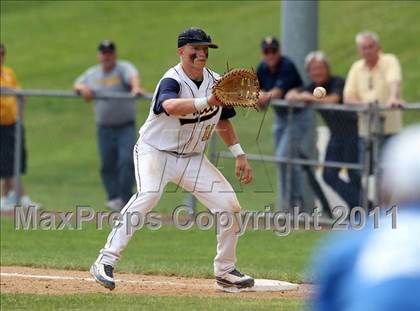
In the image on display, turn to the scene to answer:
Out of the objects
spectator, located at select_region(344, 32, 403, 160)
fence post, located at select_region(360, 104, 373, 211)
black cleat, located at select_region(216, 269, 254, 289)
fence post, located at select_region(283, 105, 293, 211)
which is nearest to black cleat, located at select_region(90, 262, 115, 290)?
black cleat, located at select_region(216, 269, 254, 289)

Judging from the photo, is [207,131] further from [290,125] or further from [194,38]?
[290,125]

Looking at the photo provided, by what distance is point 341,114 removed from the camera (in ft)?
45.8

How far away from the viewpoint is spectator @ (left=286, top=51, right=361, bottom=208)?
13.9 metres

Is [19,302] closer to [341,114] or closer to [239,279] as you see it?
[239,279]

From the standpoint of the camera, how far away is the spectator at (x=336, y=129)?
13.9 metres

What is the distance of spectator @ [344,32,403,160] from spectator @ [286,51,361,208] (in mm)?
170

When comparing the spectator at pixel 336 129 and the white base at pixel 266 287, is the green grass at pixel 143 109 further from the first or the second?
the spectator at pixel 336 129

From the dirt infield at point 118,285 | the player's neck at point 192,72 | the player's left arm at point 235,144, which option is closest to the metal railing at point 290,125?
the dirt infield at point 118,285

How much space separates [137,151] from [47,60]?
2882 cm

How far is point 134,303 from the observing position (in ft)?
28.0

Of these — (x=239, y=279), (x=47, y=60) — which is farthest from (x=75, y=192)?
(x=47, y=60)

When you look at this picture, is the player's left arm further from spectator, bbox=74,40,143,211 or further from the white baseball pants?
spectator, bbox=74,40,143,211

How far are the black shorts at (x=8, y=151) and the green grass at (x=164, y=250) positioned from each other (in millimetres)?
915

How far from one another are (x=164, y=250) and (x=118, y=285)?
2.95 m
